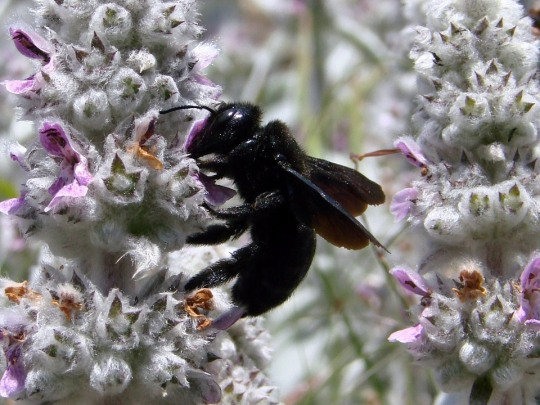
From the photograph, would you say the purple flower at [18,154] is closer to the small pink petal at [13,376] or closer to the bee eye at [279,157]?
the small pink petal at [13,376]

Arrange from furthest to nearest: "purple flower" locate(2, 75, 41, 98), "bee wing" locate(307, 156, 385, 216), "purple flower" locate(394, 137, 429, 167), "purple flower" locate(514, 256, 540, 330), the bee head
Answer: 1. "bee wing" locate(307, 156, 385, 216)
2. "purple flower" locate(394, 137, 429, 167)
3. the bee head
4. "purple flower" locate(514, 256, 540, 330)
5. "purple flower" locate(2, 75, 41, 98)

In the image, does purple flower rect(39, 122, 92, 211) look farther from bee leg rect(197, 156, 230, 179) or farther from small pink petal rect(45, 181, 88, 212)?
bee leg rect(197, 156, 230, 179)

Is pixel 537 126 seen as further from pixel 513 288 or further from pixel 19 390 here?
pixel 19 390

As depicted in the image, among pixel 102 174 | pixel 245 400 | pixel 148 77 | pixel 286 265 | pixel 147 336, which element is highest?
pixel 148 77

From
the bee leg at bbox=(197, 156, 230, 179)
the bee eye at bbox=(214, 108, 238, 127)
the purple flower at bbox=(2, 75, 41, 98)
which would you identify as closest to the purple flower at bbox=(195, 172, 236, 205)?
the bee leg at bbox=(197, 156, 230, 179)

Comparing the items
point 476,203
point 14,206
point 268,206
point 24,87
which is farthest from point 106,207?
point 476,203

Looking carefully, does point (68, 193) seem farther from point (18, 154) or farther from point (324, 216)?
point (324, 216)

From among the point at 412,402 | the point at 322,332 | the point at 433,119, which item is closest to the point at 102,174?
the point at 433,119

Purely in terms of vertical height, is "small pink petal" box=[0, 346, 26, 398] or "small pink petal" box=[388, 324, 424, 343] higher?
"small pink petal" box=[388, 324, 424, 343]
